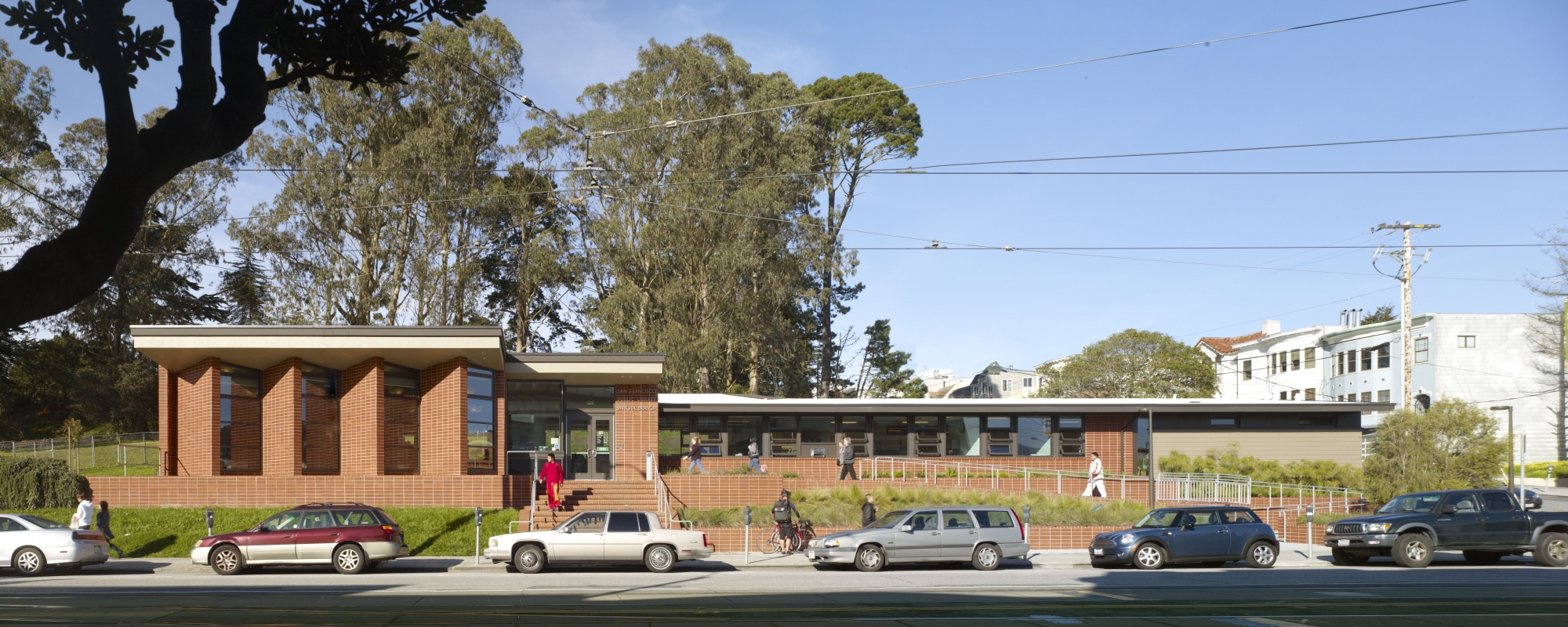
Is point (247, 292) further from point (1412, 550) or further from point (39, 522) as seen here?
point (1412, 550)

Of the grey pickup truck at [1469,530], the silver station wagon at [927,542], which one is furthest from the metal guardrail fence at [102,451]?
the grey pickup truck at [1469,530]

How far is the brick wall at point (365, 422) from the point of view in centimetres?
2798

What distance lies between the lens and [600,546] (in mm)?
20391

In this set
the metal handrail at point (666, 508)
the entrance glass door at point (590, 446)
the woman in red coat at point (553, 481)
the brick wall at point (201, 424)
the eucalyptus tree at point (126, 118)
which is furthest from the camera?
the entrance glass door at point (590, 446)

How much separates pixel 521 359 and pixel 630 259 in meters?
15.1

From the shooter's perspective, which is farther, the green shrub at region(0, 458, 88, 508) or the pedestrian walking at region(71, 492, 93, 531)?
the green shrub at region(0, 458, 88, 508)

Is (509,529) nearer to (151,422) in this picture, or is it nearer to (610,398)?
(610,398)

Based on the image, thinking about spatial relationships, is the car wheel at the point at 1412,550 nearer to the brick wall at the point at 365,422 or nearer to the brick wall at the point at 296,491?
the brick wall at the point at 296,491

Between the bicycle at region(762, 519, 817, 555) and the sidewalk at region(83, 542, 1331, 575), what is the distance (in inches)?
13.4

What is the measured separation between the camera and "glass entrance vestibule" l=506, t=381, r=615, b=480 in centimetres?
3319

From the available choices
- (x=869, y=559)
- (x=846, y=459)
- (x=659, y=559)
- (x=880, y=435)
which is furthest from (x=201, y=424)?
(x=880, y=435)

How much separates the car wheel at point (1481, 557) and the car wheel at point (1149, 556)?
6.38 meters

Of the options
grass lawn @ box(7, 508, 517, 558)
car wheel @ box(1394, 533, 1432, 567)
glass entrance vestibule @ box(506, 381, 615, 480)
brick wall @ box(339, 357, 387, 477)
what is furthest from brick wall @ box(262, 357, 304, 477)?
car wheel @ box(1394, 533, 1432, 567)

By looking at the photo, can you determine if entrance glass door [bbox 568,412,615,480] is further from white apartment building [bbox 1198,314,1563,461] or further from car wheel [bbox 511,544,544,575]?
white apartment building [bbox 1198,314,1563,461]
